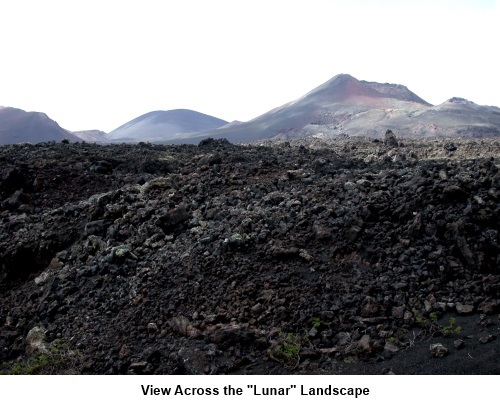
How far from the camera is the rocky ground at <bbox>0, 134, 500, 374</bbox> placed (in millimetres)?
4422

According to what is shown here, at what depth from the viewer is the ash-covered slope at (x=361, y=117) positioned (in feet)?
113

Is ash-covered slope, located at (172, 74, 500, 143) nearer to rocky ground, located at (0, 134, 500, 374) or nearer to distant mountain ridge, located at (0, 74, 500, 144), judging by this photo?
distant mountain ridge, located at (0, 74, 500, 144)

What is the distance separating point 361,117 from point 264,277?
38.4 metres

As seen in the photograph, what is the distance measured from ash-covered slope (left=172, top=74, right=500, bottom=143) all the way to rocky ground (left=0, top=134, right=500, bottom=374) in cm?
2766

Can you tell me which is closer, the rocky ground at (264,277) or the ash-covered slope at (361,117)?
the rocky ground at (264,277)

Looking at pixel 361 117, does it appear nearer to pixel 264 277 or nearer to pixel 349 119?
pixel 349 119

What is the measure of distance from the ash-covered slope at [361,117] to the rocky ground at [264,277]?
27660 millimetres

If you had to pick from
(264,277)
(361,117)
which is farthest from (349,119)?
(264,277)

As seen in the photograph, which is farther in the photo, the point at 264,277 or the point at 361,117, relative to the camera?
the point at 361,117

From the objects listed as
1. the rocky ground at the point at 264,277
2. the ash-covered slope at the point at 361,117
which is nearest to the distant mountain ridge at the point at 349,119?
the ash-covered slope at the point at 361,117

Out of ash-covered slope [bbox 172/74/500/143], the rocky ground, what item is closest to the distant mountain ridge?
ash-covered slope [bbox 172/74/500/143]

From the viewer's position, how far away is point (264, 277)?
17.4 ft

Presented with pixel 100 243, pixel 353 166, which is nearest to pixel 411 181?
pixel 353 166

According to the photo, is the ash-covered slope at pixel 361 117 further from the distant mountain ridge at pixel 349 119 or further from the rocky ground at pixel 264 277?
the rocky ground at pixel 264 277
